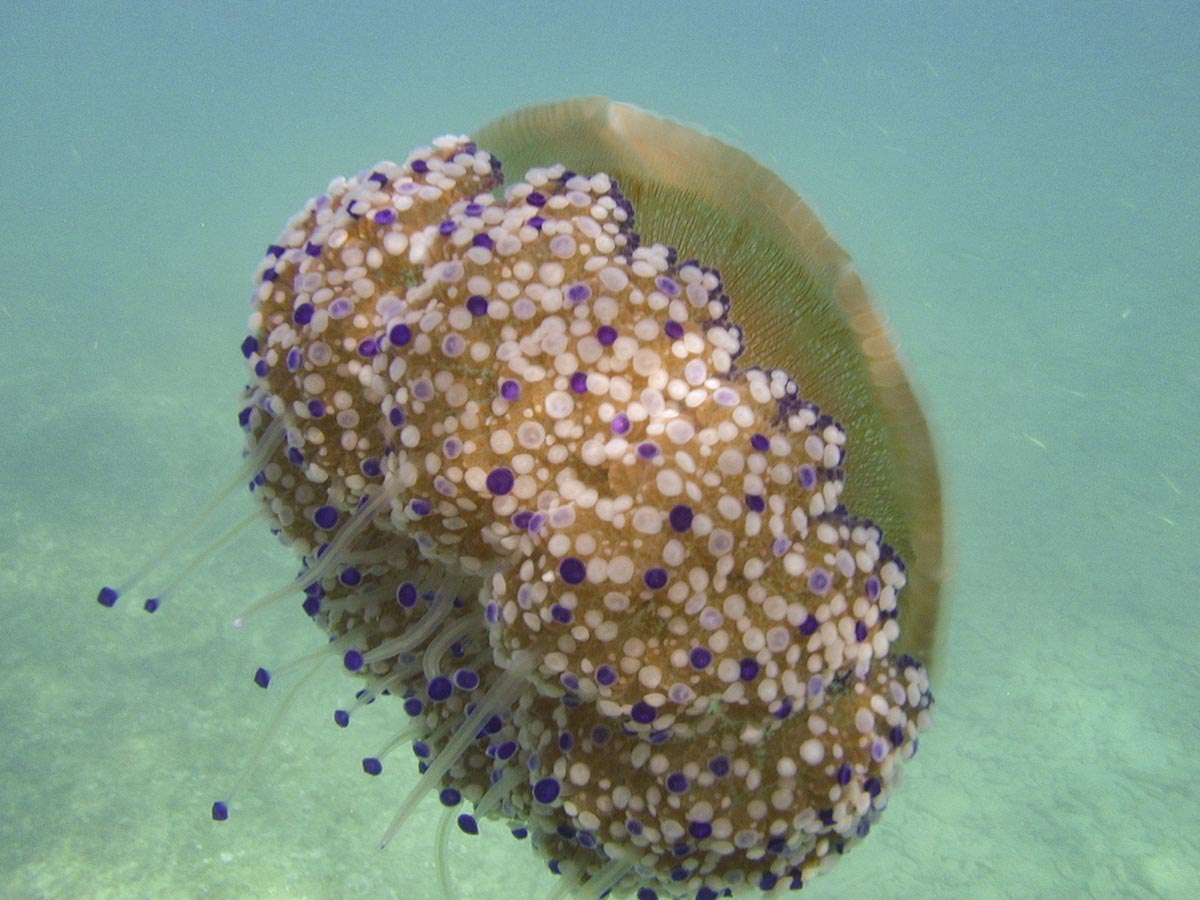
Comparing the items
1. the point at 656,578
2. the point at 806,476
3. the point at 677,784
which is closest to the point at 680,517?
the point at 656,578

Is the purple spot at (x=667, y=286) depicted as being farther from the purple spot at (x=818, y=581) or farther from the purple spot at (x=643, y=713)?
the purple spot at (x=643, y=713)

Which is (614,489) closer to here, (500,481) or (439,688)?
(500,481)

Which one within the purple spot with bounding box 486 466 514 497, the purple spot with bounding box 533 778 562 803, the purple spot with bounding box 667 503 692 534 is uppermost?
the purple spot with bounding box 667 503 692 534

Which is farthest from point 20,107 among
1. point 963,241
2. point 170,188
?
point 963,241

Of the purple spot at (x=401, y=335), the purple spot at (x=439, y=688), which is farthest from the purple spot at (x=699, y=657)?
the purple spot at (x=401, y=335)

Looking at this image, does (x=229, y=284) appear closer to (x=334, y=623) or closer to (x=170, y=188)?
(x=170, y=188)

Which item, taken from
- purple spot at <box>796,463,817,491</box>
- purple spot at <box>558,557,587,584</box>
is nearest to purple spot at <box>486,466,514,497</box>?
purple spot at <box>558,557,587,584</box>

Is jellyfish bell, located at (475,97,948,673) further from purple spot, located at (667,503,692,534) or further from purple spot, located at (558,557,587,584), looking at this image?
purple spot, located at (558,557,587,584)

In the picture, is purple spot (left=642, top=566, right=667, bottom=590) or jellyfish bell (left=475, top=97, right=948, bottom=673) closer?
purple spot (left=642, top=566, right=667, bottom=590)
